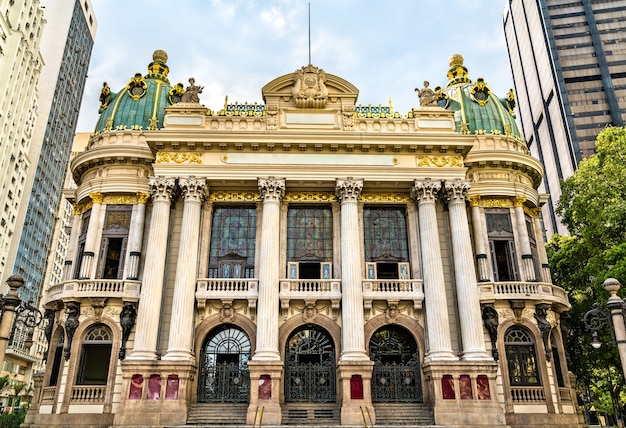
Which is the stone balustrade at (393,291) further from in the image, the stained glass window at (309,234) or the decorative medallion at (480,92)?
the decorative medallion at (480,92)

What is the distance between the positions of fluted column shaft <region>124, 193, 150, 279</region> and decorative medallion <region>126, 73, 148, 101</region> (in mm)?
8344

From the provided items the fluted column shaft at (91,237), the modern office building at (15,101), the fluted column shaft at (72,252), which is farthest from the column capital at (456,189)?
the modern office building at (15,101)

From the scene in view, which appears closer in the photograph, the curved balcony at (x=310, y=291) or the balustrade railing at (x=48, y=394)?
the balustrade railing at (x=48, y=394)

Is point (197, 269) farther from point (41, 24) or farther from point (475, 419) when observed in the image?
point (41, 24)

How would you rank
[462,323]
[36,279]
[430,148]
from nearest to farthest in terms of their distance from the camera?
[462,323]
[430,148]
[36,279]

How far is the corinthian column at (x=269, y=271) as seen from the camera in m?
24.3

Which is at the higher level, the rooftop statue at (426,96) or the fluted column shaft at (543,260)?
the rooftop statue at (426,96)

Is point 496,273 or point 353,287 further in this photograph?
point 496,273

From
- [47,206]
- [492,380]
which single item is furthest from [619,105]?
[47,206]

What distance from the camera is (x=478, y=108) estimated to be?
3291 cm

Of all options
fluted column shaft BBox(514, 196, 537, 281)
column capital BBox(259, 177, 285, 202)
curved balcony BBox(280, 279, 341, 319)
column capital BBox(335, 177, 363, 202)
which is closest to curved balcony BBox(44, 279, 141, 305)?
curved balcony BBox(280, 279, 341, 319)

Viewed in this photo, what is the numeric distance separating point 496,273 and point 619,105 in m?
74.1

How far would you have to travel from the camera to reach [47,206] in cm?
7962

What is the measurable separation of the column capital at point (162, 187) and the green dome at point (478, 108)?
17.5 meters
